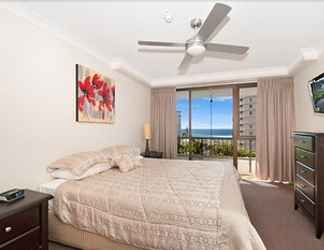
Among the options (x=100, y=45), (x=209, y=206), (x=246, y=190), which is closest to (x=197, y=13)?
(x=100, y=45)

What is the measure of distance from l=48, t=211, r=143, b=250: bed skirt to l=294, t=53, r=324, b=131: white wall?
338cm

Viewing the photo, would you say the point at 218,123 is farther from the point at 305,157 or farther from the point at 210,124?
the point at 305,157

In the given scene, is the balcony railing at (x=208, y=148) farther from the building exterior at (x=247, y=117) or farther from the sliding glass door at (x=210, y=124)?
the building exterior at (x=247, y=117)

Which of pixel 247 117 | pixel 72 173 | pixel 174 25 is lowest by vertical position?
pixel 72 173

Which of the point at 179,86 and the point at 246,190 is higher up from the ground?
the point at 179,86

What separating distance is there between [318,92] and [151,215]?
2931 mm

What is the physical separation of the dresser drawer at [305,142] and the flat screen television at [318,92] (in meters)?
0.54

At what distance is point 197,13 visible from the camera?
2.13 metres

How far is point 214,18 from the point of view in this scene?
1.74 metres

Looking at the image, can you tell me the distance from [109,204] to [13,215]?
70 centimetres

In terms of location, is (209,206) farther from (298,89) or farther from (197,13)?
(298,89)

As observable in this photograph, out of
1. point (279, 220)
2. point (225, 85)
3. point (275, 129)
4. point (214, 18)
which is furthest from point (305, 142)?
point (225, 85)

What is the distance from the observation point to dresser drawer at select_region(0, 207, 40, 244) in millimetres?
1398

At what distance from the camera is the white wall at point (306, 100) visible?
10.1 feet
